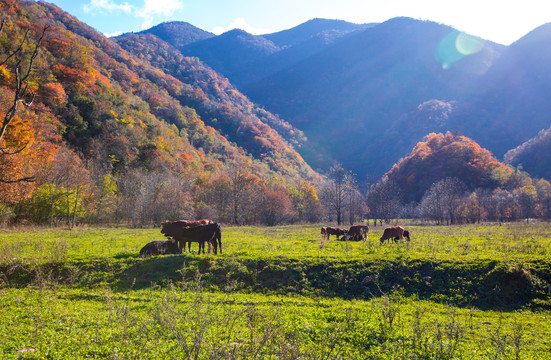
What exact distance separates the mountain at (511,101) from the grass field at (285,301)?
6577 inches

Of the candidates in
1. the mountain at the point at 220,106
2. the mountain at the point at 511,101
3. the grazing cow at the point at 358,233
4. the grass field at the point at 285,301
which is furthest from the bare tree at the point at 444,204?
the mountain at the point at 511,101

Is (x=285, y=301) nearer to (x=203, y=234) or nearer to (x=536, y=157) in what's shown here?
(x=203, y=234)

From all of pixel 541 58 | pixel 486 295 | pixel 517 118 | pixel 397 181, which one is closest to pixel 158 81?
pixel 397 181

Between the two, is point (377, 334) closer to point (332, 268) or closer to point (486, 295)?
point (332, 268)

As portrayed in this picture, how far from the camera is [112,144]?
67875mm

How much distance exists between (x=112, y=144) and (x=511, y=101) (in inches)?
8166

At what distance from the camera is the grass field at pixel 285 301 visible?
747 centimetres

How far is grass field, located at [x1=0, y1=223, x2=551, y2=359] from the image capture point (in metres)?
7.47

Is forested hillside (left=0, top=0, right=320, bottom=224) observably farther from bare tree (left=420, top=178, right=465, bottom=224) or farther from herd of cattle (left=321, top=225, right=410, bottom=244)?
bare tree (left=420, top=178, right=465, bottom=224)

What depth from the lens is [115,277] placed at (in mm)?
14656

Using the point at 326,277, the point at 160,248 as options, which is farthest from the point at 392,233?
the point at 160,248

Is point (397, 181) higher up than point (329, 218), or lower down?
higher up

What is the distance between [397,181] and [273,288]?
380 feet

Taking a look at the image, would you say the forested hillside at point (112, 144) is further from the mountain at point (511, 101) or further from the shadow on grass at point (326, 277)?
the mountain at point (511, 101)
